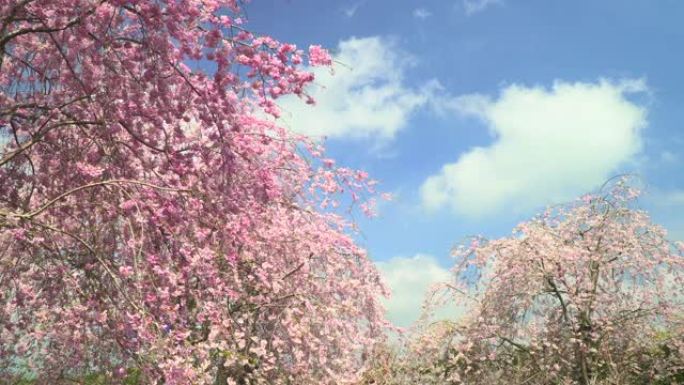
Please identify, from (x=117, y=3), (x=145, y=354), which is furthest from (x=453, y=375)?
(x=117, y=3)

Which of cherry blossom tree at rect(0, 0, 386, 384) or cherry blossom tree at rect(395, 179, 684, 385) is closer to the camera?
cherry blossom tree at rect(0, 0, 386, 384)

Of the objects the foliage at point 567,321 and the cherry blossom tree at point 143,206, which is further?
the foliage at point 567,321

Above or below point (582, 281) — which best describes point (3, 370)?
below

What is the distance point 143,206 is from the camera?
6.48m

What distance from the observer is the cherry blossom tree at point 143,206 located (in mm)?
6230

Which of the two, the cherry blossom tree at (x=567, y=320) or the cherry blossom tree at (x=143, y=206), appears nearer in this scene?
the cherry blossom tree at (x=143, y=206)

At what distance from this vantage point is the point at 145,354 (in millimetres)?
6012

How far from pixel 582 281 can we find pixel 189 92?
730cm

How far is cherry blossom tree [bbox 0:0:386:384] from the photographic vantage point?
6.23m

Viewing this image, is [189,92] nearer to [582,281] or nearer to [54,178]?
[54,178]

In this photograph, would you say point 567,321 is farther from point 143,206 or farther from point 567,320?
point 143,206

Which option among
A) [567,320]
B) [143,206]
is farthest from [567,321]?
[143,206]

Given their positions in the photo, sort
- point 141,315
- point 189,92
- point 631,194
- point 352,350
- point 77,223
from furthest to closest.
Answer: point 631,194, point 352,350, point 77,223, point 189,92, point 141,315

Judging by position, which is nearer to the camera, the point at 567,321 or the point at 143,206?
the point at 143,206
